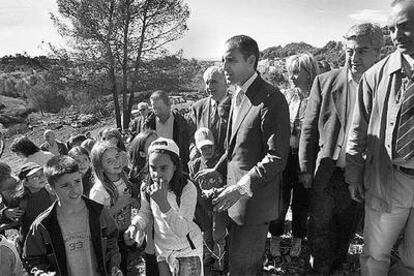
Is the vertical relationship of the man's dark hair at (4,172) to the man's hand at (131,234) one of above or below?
above

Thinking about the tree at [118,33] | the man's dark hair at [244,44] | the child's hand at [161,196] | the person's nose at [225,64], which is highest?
the tree at [118,33]

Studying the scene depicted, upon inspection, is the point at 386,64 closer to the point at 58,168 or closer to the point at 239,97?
the point at 239,97

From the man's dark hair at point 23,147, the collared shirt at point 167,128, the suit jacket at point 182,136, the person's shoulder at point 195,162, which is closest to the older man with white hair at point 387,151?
the person's shoulder at point 195,162

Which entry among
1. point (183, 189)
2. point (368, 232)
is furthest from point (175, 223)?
point (368, 232)

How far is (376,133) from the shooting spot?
2551mm

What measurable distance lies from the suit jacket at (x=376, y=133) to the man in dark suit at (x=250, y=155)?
577 mm

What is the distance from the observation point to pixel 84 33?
1591 cm

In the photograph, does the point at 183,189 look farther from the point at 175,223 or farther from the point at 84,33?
the point at 84,33

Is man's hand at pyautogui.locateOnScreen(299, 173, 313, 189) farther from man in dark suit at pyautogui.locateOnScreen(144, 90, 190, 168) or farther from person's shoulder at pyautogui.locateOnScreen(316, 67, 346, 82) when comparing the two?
man in dark suit at pyautogui.locateOnScreen(144, 90, 190, 168)

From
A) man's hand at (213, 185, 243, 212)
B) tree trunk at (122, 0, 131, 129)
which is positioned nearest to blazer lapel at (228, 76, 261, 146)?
man's hand at (213, 185, 243, 212)

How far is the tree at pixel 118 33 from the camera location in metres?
16.2

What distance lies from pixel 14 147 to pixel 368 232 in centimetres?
394

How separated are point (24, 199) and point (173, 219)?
169cm

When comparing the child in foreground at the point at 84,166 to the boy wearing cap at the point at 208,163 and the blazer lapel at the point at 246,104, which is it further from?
the blazer lapel at the point at 246,104
